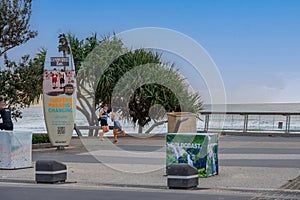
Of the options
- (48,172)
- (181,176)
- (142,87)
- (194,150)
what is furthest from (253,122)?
(181,176)

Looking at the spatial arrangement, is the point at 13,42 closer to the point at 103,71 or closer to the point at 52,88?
the point at 52,88

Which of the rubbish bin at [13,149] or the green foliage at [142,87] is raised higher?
the green foliage at [142,87]

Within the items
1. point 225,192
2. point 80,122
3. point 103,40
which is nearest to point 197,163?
point 225,192

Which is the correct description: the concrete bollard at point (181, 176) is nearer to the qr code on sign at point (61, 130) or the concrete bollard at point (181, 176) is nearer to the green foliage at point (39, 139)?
the qr code on sign at point (61, 130)

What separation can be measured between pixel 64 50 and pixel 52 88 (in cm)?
141

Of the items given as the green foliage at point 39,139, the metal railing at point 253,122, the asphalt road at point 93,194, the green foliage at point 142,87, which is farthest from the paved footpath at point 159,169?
the metal railing at point 253,122

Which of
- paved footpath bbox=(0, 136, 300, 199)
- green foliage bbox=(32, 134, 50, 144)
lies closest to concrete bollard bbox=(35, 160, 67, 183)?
paved footpath bbox=(0, 136, 300, 199)

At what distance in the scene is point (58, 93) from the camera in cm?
2138

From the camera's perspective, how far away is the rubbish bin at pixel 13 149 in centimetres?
1562

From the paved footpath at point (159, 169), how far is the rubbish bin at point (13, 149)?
358mm

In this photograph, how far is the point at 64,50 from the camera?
21.6 m

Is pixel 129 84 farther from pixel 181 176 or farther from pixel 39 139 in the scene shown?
pixel 181 176

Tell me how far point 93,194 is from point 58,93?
10.5 m

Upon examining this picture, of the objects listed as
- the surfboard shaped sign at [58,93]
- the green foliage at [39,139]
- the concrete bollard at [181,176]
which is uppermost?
the surfboard shaped sign at [58,93]
